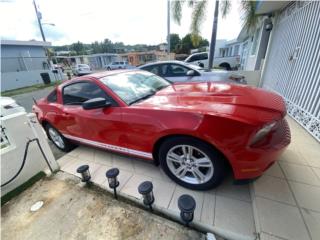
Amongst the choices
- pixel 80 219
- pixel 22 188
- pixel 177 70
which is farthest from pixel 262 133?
pixel 177 70

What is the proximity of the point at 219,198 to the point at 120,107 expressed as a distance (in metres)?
1.62

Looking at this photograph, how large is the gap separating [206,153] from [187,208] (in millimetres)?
558

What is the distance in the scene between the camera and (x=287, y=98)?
4395 millimetres

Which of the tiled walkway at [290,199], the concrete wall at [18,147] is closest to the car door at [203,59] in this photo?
the tiled walkway at [290,199]

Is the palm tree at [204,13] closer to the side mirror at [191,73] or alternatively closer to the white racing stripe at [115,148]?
the side mirror at [191,73]

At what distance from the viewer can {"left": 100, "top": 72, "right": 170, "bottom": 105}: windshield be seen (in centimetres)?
242

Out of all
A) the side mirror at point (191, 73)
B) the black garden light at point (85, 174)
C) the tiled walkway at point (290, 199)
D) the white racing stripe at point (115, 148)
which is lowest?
the black garden light at point (85, 174)

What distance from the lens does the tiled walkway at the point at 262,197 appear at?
1585 mm

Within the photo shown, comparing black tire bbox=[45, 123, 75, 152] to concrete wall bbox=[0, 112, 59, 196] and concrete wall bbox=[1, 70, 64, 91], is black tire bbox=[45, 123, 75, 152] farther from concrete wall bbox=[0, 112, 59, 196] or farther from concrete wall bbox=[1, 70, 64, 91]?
concrete wall bbox=[1, 70, 64, 91]

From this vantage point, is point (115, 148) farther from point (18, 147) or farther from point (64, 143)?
point (64, 143)

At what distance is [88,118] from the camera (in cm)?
260

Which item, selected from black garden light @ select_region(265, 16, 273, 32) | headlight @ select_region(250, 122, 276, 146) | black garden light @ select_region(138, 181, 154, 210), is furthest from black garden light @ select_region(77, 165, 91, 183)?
black garden light @ select_region(265, 16, 273, 32)

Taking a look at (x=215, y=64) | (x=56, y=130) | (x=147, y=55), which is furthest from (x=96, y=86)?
(x=147, y=55)

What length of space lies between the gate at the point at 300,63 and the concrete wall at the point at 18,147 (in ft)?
14.9
